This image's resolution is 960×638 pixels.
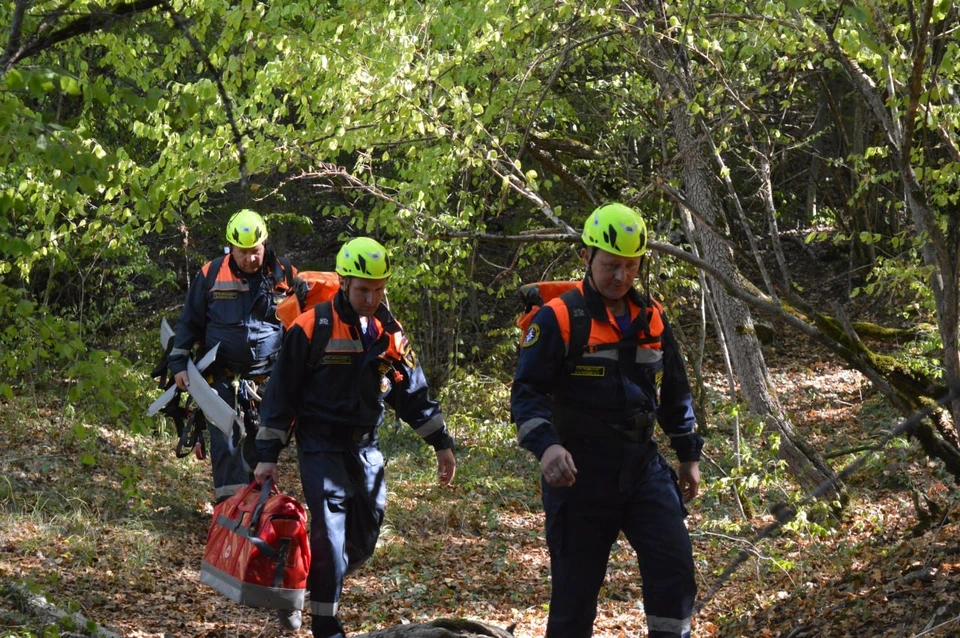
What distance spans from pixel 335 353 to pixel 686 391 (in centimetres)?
184

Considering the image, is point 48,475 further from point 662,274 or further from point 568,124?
point 568,124

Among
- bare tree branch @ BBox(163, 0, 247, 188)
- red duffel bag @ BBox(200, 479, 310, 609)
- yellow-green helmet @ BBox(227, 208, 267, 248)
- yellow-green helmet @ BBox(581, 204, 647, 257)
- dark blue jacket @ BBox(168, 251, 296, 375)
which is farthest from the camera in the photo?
dark blue jacket @ BBox(168, 251, 296, 375)

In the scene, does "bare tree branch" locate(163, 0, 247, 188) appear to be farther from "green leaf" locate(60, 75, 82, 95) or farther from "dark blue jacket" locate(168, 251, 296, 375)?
"dark blue jacket" locate(168, 251, 296, 375)

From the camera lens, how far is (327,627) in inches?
205

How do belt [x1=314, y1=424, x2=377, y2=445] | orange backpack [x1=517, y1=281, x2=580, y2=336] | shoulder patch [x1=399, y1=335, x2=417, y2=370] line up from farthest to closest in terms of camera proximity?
1. shoulder patch [x1=399, y1=335, x2=417, y2=370]
2. belt [x1=314, y1=424, x2=377, y2=445]
3. orange backpack [x1=517, y1=281, x2=580, y2=336]

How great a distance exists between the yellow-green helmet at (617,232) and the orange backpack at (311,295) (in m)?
Answer: 2.13

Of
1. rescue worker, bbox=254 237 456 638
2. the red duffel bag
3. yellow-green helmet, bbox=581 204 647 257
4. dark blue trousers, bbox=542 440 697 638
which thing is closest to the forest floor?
dark blue trousers, bbox=542 440 697 638

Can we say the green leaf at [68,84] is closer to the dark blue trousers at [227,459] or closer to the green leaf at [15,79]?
the green leaf at [15,79]

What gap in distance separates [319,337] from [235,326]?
231 centimetres

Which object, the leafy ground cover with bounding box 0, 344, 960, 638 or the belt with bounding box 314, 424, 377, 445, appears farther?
the leafy ground cover with bounding box 0, 344, 960, 638

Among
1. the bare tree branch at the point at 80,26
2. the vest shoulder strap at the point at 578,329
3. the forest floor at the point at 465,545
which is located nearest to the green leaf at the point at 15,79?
the bare tree branch at the point at 80,26

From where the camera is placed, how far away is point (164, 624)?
663 centimetres

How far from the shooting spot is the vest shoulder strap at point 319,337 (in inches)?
206

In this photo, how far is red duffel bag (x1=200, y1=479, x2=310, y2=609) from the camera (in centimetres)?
504
